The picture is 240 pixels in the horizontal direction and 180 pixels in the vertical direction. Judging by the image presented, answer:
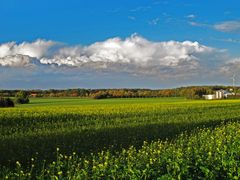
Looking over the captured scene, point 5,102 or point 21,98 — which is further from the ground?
point 21,98

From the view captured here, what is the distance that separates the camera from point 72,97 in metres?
91.1

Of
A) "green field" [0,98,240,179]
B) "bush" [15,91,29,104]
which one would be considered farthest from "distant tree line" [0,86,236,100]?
"green field" [0,98,240,179]

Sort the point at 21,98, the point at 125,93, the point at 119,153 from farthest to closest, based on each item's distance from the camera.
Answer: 1. the point at 125,93
2. the point at 21,98
3. the point at 119,153

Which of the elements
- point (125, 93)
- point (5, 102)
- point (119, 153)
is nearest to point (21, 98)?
point (5, 102)

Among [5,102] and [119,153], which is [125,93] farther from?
[119,153]

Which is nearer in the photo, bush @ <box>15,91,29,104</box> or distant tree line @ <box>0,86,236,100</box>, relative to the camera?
bush @ <box>15,91,29,104</box>

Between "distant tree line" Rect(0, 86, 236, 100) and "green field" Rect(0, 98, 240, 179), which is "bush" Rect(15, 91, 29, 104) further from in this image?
"green field" Rect(0, 98, 240, 179)

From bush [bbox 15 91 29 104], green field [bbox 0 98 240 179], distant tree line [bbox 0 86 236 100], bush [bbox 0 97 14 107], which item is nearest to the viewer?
green field [bbox 0 98 240 179]

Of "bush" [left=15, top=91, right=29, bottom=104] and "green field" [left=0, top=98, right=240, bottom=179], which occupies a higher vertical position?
"bush" [left=15, top=91, right=29, bottom=104]

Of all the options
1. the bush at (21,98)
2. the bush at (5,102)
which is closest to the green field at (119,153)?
the bush at (5,102)

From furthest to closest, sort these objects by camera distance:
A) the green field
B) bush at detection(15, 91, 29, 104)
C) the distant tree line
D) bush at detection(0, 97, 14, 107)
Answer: the distant tree line
bush at detection(15, 91, 29, 104)
bush at detection(0, 97, 14, 107)
the green field

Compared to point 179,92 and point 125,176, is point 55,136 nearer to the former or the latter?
point 125,176

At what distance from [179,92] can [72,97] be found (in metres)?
29.1

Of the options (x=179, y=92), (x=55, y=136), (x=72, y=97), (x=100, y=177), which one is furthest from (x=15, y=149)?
(x=179, y=92)
